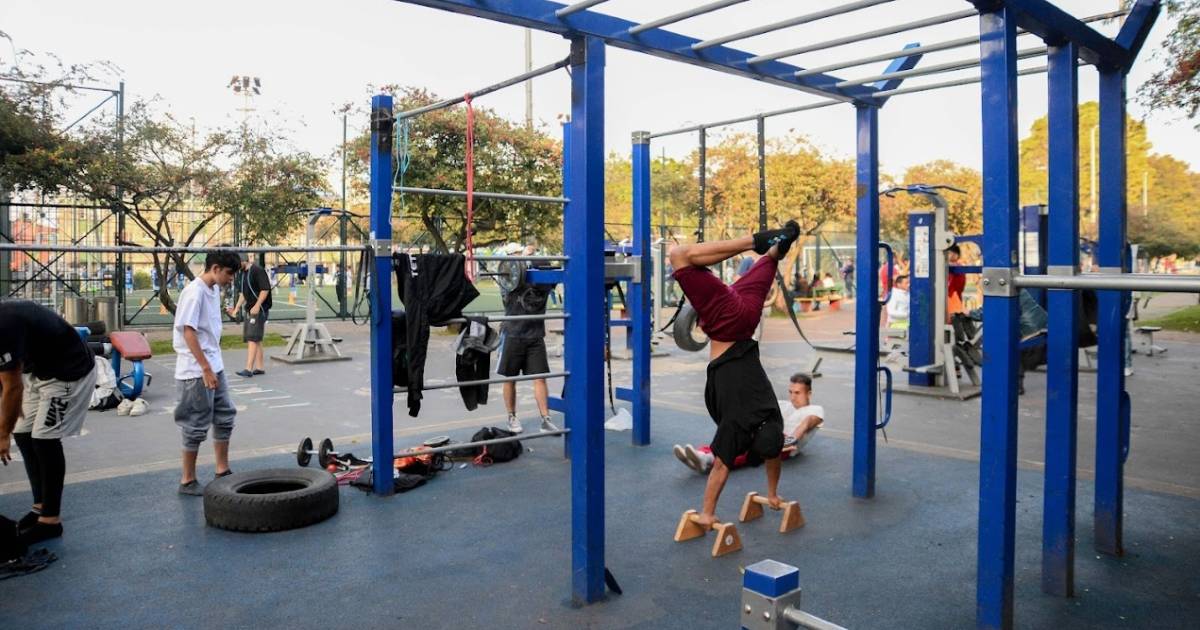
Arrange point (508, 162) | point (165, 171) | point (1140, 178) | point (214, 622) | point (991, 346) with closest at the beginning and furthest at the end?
1. point (991, 346)
2. point (214, 622)
3. point (165, 171)
4. point (508, 162)
5. point (1140, 178)

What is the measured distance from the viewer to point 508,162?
1529 centimetres

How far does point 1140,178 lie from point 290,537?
50.7 meters

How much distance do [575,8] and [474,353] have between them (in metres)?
2.71

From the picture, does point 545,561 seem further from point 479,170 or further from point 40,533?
point 479,170

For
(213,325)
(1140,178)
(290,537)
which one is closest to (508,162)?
(213,325)

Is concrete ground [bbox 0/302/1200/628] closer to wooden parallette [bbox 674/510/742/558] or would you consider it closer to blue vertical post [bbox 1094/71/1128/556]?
wooden parallette [bbox 674/510/742/558]

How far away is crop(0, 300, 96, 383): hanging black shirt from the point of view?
396 centimetres

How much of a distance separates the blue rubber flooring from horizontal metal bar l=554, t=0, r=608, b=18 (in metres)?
2.41

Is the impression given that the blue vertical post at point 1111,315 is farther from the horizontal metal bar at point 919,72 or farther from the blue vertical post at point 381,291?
the blue vertical post at point 381,291

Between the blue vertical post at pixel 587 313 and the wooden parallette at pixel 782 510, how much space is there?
137 centimetres

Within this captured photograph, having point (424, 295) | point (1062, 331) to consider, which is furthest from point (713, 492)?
point (424, 295)

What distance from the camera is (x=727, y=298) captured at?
434cm

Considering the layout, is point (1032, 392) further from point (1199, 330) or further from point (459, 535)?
point (1199, 330)

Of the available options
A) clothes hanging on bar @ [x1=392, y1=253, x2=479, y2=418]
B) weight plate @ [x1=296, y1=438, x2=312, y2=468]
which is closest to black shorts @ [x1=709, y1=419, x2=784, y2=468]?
clothes hanging on bar @ [x1=392, y1=253, x2=479, y2=418]
